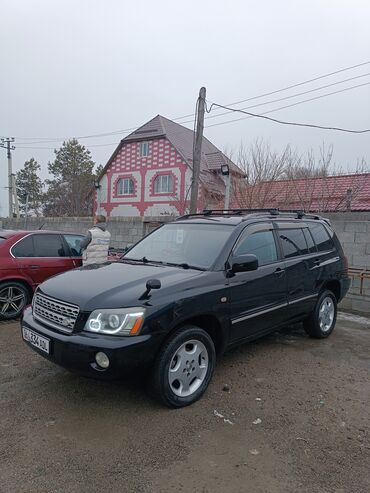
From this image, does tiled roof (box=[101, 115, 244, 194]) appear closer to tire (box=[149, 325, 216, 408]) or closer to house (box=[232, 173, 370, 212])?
house (box=[232, 173, 370, 212])

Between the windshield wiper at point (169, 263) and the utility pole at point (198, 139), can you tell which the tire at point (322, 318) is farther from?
the utility pole at point (198, 139)

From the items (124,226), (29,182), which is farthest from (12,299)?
(29,182)

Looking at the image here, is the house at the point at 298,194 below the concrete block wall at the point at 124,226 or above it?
above

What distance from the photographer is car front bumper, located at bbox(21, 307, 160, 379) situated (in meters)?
2.82

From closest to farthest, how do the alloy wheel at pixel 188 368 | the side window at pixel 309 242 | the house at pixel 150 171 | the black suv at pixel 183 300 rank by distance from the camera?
the black suv at pixel 183 300, the alloy wheel at pixel 188 368, the side window at pixel 309 242, the house at pixel 150 171

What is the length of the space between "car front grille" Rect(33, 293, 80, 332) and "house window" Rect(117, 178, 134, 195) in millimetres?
30535

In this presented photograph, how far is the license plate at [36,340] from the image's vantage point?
313 centimetres

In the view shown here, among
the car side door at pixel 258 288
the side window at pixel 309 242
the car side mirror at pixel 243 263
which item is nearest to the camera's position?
the car side mirror at pixel 243 263

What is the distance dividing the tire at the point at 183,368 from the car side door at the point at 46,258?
355 cm

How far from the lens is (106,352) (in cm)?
281

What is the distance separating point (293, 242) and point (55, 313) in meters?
3.01

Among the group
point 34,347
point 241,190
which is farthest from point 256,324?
point 241,190

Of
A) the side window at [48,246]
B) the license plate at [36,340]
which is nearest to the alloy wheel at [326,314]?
the license plate at [36,340]

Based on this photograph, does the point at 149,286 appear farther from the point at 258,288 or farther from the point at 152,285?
the point at 258,288
